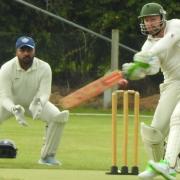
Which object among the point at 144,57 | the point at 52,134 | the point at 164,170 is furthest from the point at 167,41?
the point at 52,134

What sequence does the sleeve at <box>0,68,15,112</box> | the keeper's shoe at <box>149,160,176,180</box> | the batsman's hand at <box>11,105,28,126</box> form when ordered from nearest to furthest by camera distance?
the keeper's shoe at <box>149,160,176,180</box> < the batsman's hand at <box>11,105,28,126</box> < the sleeve at <box>0,68,15,112</box>

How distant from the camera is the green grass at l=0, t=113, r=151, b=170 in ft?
30.7

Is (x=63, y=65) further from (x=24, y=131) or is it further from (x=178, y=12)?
(x=24, y=131)

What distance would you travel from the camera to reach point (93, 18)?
76.7 feet

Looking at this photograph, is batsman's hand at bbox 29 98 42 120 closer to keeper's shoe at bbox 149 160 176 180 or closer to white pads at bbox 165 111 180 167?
white pads at bbox 165 111 180 167

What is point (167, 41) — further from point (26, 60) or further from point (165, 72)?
point (26, 60)

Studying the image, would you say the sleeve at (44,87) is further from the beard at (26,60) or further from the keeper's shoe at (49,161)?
the keeper's shoe at (49,161)

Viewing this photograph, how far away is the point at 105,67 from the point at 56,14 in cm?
232

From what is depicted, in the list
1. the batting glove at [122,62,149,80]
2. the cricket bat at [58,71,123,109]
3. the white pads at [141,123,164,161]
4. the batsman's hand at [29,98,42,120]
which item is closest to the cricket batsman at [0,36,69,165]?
the batsman's hand at [29,98,42,120]

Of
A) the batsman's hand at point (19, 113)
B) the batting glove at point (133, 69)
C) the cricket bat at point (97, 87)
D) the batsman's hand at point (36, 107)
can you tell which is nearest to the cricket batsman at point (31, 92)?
the batsman's hand at point (36, 107)

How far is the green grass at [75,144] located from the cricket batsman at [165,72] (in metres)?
1.36

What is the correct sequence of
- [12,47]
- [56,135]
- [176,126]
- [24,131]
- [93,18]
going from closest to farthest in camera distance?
[176,126]
[56,135]
[24,131]
[12,47]
[93,18]

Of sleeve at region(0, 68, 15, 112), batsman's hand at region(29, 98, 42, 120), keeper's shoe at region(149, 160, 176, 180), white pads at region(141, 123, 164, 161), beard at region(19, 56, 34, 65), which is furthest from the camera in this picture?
beard at region(19, 56, 34, 65)

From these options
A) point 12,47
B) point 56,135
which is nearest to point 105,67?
point 12,47
